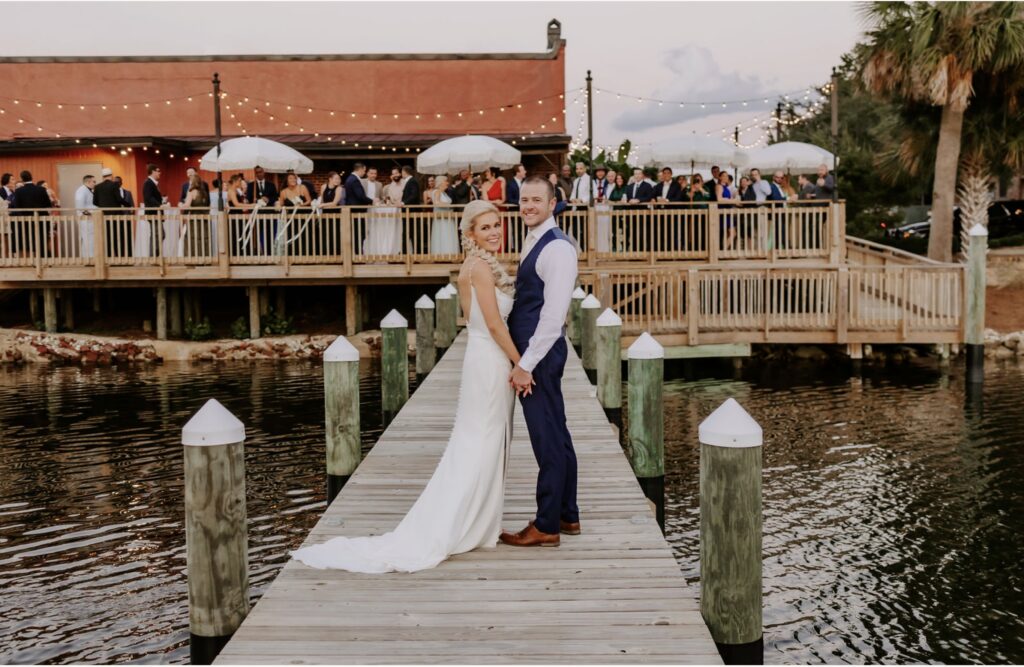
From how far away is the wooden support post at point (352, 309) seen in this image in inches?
914

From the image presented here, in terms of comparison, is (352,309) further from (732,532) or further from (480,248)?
(732,532)

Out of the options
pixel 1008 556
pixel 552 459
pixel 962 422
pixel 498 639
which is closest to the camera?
pixel 498 639

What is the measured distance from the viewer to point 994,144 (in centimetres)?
2845

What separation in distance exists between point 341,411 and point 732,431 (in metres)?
4.30

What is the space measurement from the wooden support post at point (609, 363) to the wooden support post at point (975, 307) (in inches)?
398

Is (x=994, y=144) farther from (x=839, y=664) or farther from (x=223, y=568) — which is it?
(x=223, y=568)

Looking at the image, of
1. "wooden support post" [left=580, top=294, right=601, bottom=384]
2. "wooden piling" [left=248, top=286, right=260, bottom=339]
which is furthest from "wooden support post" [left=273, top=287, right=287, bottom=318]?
"wooden support post" [left=580, top=294, right=601, bottom=384]

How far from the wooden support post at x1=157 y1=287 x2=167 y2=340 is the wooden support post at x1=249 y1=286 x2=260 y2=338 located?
1.77 metres

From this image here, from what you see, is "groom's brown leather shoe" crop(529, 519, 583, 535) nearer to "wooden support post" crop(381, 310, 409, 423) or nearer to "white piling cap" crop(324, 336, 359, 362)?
"white piling cap" crop(324, 336, 359, 362)

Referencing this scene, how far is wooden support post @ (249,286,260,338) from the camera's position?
23.4 m

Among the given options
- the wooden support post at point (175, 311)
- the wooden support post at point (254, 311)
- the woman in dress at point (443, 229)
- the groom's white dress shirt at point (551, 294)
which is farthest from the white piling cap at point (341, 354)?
the wooden support post at point (175, 311)

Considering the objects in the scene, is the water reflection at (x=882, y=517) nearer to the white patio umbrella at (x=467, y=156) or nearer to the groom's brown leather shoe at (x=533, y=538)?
the groom's brown leather shoe at (x=533, y=538)

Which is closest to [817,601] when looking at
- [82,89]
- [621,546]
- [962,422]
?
[621,546]

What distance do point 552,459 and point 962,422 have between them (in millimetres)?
11539
